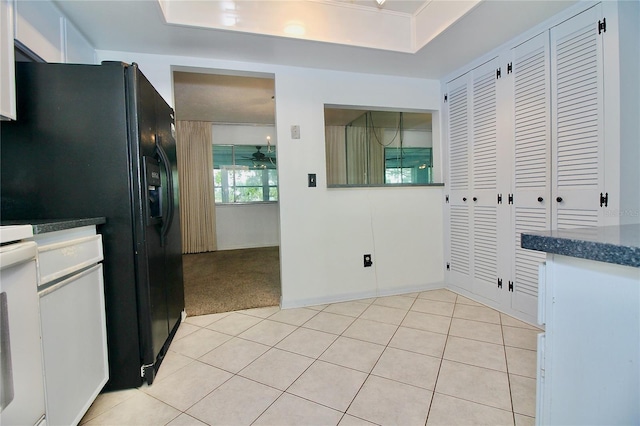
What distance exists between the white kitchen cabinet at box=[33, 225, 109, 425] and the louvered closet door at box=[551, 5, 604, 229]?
279 cm

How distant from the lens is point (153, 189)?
162 centimetres

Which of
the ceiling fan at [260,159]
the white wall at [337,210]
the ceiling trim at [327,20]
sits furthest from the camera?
the ceiling fan at [260,159]

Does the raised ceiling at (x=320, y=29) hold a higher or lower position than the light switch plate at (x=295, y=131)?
higher

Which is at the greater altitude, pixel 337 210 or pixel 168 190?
pixel 168 190

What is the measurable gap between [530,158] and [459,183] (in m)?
0.70

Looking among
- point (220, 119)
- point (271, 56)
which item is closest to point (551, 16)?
point (271, 56)

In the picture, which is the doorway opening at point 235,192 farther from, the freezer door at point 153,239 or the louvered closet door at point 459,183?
the louvered closet door at point 459,183

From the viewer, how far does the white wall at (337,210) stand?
248 centimetres

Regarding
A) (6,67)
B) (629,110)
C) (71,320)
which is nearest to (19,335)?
(71,320)

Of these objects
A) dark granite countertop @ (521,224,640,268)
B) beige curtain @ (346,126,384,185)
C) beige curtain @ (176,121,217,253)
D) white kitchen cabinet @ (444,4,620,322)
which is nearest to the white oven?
dark granite countertop @ (521,224,640,268)

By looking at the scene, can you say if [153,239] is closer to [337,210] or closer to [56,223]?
[56,223]

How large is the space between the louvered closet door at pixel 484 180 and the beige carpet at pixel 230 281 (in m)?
1.96

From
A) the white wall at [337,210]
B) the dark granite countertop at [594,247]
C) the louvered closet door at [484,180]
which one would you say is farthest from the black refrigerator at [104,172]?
the louvered closet door at [484,180]

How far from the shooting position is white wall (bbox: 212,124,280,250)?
530 centimetres
